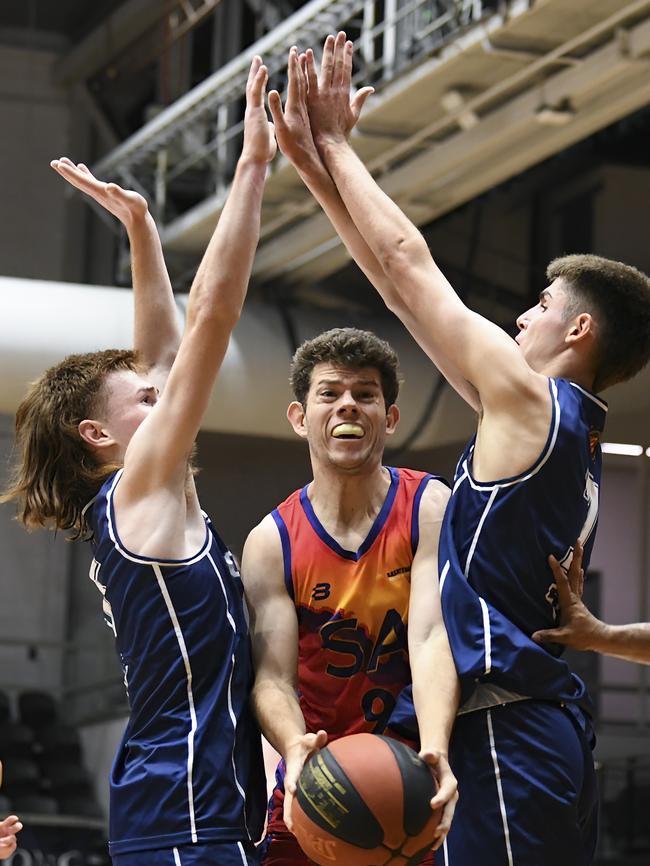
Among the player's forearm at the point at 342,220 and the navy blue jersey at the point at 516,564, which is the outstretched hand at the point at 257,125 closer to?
the player's forearm at the point at 342,220

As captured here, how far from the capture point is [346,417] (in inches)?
163

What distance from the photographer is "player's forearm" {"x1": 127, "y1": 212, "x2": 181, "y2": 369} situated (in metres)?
4.49

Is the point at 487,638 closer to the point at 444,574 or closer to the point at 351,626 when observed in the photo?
the point at 444,574

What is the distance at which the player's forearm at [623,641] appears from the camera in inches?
155

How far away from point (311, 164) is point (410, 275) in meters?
0.57

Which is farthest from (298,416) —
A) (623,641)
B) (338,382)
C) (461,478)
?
(623,641)

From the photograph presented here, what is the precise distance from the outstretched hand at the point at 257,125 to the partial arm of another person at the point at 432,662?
1091 millimetres

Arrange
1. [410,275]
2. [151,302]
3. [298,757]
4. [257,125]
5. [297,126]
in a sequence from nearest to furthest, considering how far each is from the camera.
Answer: [298,757]
[410,275]
[257,125]
[297,126]
[151,302]

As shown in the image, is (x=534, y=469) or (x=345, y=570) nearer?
(x=534, y=469)

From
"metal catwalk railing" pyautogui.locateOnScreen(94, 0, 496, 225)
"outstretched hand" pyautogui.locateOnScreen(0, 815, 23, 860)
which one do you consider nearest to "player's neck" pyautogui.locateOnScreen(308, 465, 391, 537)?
"outstretched hand" pyautogui.locateOnScreen(0, 815, 23, 860)

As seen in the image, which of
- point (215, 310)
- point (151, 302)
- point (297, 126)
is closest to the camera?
point (215, 310)

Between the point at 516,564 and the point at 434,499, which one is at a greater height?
the point at 434,499

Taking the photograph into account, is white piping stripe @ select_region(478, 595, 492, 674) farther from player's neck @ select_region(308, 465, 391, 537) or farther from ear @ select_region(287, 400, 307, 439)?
ear @ select_region(287, 400, 307, 439)

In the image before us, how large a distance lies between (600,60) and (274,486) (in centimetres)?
610
